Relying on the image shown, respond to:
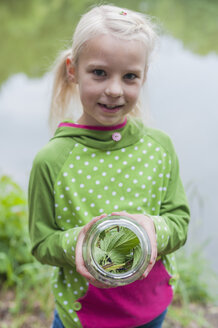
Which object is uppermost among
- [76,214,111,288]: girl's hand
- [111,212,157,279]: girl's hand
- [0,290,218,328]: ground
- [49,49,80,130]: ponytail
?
[49,49,80,130]: ponytail

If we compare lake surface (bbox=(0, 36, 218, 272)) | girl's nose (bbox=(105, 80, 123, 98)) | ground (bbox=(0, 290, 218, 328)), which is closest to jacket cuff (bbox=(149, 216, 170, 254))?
girl's nose (bbox=(105, 80, 123, 98))

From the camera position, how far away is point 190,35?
30.1 feet

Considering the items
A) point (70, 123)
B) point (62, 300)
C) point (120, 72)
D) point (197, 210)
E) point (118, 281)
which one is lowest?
point (197, 210)

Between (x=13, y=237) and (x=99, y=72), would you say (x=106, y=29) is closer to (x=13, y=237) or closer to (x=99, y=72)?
(x=99, y=72)

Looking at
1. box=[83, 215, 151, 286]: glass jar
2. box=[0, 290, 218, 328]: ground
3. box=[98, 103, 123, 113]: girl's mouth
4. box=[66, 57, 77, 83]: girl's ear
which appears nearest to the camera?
box=[83, 215, 151, 286]: glass jar

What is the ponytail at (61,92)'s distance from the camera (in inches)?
62.7

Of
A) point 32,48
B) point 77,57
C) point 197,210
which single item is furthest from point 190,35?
point 77,57

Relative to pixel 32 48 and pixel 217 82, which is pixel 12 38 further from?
pixel 217 82

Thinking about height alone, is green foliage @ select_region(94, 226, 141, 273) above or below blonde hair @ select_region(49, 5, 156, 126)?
below

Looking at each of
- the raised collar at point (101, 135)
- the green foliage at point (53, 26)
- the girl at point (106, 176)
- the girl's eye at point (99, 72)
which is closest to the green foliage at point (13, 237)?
the girl at point (106, 176)

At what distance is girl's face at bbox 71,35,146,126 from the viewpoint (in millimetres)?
1311

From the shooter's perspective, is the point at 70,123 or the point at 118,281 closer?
the point at 118,281

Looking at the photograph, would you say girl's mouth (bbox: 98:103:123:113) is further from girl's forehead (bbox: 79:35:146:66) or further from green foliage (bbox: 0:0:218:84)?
green foliage (bbox: 0:0:218:84)

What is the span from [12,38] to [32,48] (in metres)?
1.04
